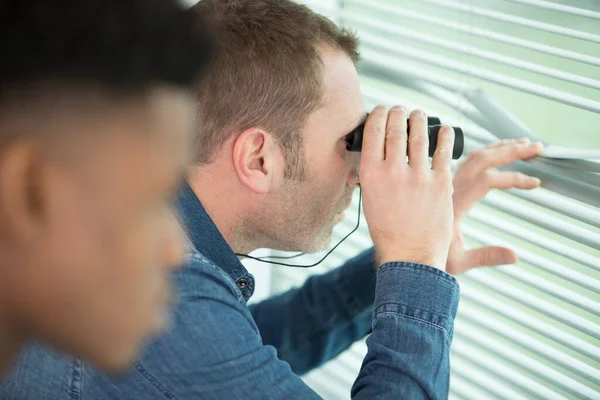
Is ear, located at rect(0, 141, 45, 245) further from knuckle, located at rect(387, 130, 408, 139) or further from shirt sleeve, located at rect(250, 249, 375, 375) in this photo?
shirt sleeve, located at rect(250, 249, 375, 375)

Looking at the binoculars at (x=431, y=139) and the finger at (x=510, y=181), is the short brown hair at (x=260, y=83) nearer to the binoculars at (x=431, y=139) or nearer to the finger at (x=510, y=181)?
the binoculars at (x=431, y=139)

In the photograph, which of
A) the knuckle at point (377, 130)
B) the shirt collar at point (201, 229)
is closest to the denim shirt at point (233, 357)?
the shirt collar at point (201, 229)

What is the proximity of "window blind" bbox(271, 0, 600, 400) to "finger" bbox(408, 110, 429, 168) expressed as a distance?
27cm

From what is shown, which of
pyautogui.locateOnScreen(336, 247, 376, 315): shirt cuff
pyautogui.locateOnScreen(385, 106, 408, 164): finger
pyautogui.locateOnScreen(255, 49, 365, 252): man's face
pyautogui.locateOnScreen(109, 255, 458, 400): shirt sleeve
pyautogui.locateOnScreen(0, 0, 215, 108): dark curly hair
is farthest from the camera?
pyautogui.locateOnScreen(336, 247, 376, 315): shirt cuff

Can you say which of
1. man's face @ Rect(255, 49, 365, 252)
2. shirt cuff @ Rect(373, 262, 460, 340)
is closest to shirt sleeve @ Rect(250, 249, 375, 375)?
man's face @ Rect(255, 49, 365, 252)

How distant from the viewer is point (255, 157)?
3.90ft

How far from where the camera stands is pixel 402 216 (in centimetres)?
107

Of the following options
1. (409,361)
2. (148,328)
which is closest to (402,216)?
(409,361)

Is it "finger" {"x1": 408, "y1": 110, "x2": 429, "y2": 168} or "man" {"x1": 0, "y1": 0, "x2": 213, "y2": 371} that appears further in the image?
"finger" {"x1": 408, "y1": 110, "x2": 429, "y2": 168}

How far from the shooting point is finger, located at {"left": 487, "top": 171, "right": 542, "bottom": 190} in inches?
49.3

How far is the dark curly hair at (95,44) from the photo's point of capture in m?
0.36

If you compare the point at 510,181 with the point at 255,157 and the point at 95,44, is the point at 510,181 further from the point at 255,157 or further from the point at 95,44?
the point at 95,44

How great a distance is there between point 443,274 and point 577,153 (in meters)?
0.39

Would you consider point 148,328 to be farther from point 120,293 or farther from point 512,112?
point 512,112
